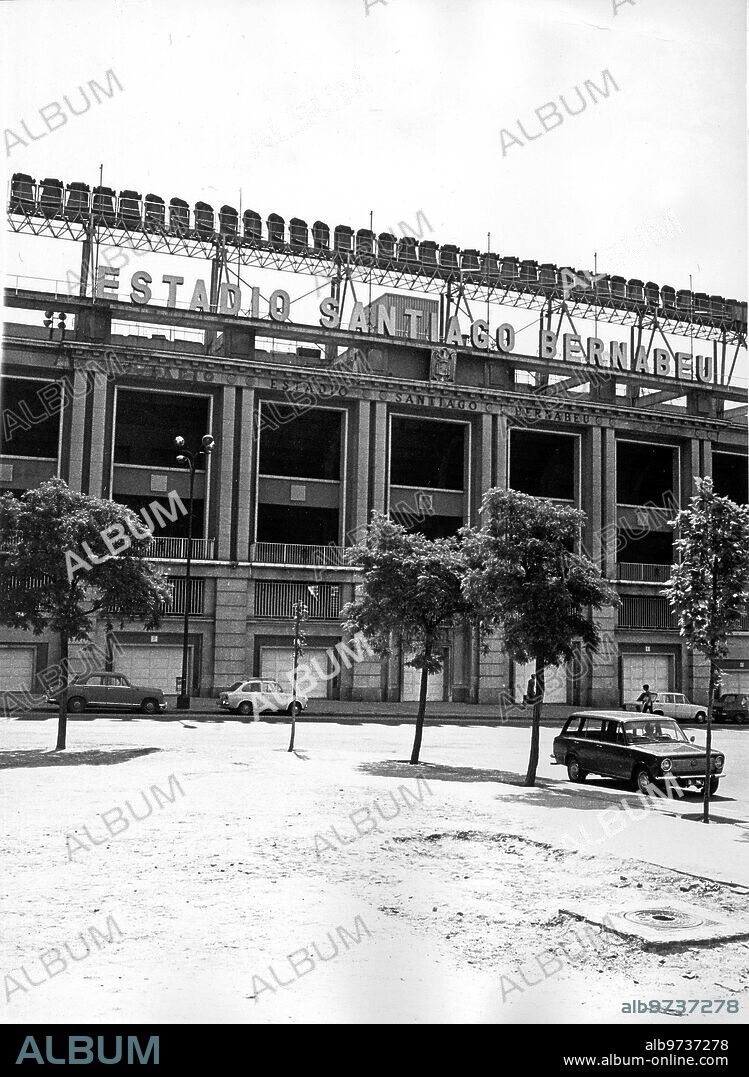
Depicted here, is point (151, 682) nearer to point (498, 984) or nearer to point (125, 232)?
point (125, 232)

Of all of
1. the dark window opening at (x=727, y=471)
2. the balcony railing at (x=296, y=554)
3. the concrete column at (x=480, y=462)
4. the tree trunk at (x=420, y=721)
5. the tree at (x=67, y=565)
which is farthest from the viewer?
the balcony railing at (x=296, y=554)

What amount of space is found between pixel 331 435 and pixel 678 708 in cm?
1769

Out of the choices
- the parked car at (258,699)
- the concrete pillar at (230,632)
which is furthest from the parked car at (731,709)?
the concrete pillar at (230,632)

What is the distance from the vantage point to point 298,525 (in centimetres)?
3966

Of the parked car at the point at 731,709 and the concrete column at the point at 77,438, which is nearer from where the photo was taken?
the concrete column at the point at 77,438

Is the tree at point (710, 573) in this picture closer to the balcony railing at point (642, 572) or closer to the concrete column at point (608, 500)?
the concrete column at point (608, 500)

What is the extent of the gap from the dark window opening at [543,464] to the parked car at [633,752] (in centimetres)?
1833

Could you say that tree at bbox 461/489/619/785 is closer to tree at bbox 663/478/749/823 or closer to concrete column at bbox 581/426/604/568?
tree at bbox 663/478/749/823

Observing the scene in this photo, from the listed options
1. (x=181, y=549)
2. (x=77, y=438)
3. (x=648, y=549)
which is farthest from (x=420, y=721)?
(x=648, y=549)

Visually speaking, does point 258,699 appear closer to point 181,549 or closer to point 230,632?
point 230,632

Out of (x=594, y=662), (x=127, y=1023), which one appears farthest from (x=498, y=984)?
(x=594, y=662)

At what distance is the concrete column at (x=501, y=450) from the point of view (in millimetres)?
35312

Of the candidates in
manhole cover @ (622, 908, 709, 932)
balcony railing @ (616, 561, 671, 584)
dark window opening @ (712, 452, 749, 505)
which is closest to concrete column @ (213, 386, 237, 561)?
balcony railing @ (616, 561, 671, 584)

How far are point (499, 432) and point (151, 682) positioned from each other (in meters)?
16.2
